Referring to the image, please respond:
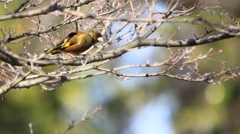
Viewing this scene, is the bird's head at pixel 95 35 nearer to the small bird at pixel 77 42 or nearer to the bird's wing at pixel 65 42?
the small bird at pixel 77 42

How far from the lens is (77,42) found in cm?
437

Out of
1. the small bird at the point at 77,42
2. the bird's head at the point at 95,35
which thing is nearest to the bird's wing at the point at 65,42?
the small bird at the point at 77,42

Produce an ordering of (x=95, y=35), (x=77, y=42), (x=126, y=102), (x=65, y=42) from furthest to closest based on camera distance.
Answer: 1. (x=126, y=102)
2. (x=95, y=35)
3. (x=77, y=42)
4. (x=65, y=42)

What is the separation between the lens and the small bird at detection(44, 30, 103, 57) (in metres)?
4.19

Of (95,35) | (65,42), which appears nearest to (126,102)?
(95,35)

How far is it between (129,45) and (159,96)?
13429 mm

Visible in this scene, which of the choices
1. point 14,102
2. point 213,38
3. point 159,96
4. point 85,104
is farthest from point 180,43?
point 159,96

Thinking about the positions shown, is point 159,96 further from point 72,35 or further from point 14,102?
point 72,35

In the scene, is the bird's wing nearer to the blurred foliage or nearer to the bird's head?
the bird's head

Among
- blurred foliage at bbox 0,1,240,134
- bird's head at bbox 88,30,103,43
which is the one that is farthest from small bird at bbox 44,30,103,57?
blurred foliage at bbox 0,1,240,134

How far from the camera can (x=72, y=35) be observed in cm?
432

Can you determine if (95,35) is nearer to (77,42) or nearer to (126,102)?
(77,42)

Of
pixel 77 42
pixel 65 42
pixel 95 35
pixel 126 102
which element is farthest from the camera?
pixel 126 102

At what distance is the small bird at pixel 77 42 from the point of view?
4.19 metres
